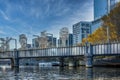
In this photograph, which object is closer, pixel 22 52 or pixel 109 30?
pixel 109 30

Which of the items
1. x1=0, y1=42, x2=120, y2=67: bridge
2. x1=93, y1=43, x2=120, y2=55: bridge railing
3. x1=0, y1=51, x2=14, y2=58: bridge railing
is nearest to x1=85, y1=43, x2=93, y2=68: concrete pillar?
x1=0, y1=42, x2=120, y2=67: bridge

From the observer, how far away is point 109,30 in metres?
108

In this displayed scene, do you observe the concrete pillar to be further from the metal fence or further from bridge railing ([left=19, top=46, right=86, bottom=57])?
bridge railing ([left=19, top=46, right=86, bottom=57])

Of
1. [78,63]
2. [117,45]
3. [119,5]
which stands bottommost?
[78,63]

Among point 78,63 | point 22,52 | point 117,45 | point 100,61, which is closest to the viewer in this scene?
point 117,45

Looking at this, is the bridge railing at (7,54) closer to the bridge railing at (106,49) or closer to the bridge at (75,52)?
the bridge at (75,52)

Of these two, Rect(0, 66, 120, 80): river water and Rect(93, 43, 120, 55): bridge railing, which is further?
Rect(93, 43, 120, 55): bridge railing

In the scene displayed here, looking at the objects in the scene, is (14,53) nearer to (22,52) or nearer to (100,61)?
(22,52)

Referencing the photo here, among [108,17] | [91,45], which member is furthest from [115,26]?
[91,45]

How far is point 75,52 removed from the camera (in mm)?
104812

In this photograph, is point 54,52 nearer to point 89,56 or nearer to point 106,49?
point 89,56

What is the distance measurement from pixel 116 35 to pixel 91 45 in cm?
1472

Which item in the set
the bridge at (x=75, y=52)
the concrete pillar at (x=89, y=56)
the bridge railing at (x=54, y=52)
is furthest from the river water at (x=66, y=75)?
the bridge railing at (x=54, y=52)

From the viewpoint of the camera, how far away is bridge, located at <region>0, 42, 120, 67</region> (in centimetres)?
9144
